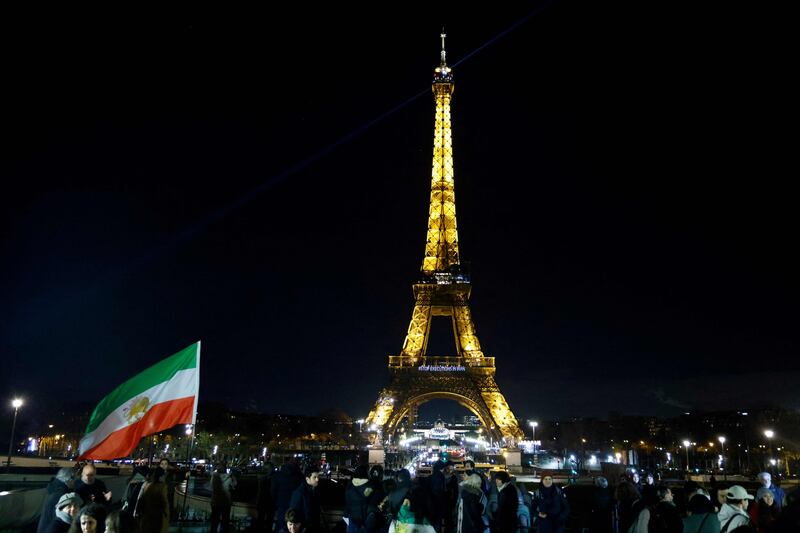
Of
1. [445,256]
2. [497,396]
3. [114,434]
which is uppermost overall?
[445,256]

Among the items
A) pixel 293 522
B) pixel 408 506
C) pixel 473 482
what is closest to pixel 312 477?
pixel 408 506

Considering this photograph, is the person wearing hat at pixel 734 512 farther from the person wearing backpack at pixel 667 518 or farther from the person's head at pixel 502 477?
the person's head at pixel 502 477

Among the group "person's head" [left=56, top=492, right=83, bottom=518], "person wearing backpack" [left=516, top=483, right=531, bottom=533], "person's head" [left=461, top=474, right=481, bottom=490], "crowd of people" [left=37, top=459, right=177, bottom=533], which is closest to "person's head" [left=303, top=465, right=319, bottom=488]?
"crowd of people" [left=37, top=459, right=177, bottom=533]

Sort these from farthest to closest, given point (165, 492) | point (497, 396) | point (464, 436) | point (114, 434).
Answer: point (464, 436)
point (497, 396)
point (114, 434)
point (165, 492)

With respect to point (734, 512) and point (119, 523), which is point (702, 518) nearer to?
point (734, 512)

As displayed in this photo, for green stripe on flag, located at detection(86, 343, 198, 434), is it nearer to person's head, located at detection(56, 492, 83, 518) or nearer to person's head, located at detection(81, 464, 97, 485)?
person's head, located at detection(81, 464, 97, 485)

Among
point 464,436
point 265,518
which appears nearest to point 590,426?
point 464,436

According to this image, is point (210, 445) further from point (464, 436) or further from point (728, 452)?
point (464, 436)
